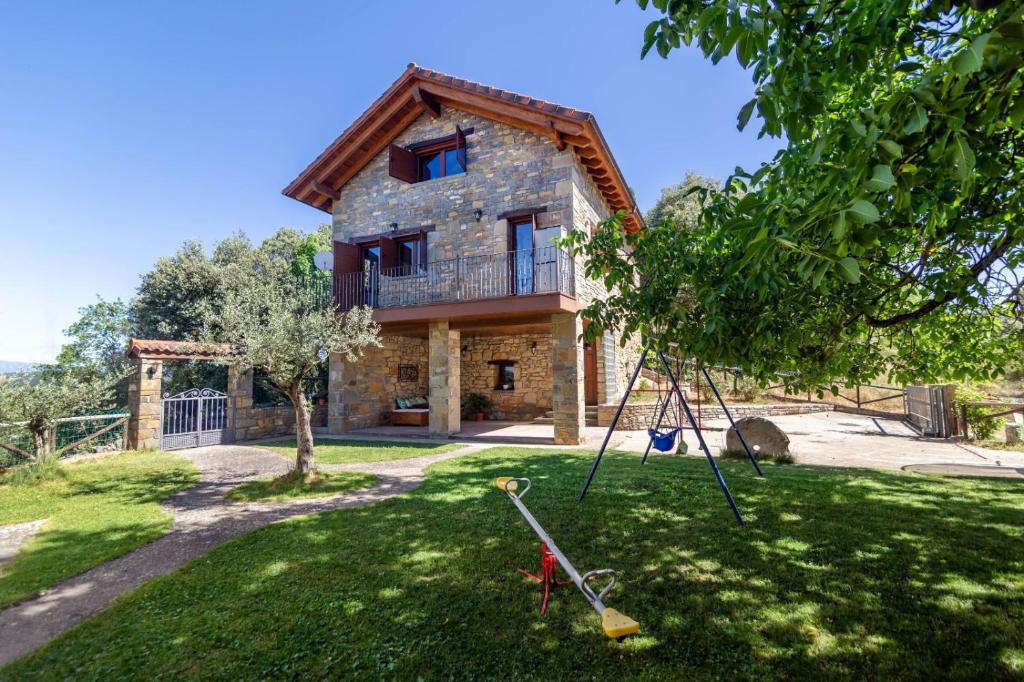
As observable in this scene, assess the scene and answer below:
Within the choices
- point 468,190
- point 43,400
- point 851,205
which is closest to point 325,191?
point 468,190

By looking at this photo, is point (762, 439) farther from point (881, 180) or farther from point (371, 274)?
point (371, 274)

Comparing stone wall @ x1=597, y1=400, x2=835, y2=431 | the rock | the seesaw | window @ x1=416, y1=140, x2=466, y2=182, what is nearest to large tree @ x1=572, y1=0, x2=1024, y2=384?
the seesaw

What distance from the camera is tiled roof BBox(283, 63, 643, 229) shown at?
9.38 metres

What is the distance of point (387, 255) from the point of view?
11.4 m

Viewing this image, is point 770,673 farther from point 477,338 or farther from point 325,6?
point 477,338

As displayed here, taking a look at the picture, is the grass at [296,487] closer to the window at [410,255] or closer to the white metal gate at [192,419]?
the white metal gate at [192,419]

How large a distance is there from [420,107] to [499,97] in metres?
2.74

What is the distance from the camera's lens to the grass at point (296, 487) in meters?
5.52

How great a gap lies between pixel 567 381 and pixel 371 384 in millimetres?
6221

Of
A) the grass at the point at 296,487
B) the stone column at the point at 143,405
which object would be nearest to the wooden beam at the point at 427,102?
the stone column at the point at 143,405

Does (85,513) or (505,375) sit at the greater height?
(505,375)

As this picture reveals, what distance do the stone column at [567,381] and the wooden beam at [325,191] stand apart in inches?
308

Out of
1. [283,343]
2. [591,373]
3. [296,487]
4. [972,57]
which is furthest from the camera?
[591,373]

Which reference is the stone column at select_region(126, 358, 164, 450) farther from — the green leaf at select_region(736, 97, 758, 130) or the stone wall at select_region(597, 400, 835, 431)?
the green leaf at select_region(736, 97, 758, 130)
